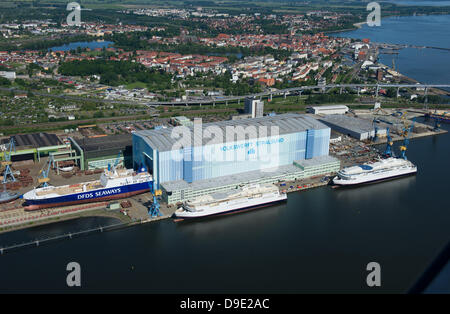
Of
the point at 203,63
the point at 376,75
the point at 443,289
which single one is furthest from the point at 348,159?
the point at 203,63

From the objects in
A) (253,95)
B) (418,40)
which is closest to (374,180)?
(253,95)

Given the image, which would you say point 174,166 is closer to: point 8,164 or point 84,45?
point 8,164

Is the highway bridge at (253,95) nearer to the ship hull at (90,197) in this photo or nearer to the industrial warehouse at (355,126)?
the industrial warehouse at (355,126)

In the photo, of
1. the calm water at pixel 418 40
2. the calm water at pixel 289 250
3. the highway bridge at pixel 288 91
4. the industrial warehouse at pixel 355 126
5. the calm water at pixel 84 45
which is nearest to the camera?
the calm water at pixel 289 250

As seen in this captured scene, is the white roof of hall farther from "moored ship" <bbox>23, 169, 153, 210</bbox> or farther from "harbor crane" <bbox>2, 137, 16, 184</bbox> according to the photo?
"harbor crane" <bbox>2, 137, 16, 184</bbox>

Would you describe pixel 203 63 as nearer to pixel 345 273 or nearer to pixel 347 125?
pixel 347 125

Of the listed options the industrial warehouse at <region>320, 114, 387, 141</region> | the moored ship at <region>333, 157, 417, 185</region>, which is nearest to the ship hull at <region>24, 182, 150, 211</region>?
the moored ship at <region>333, 157, 417, 185</region>

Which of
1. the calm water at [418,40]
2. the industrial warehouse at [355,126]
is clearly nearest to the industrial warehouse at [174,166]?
the industrial warehouse at [355,126]
